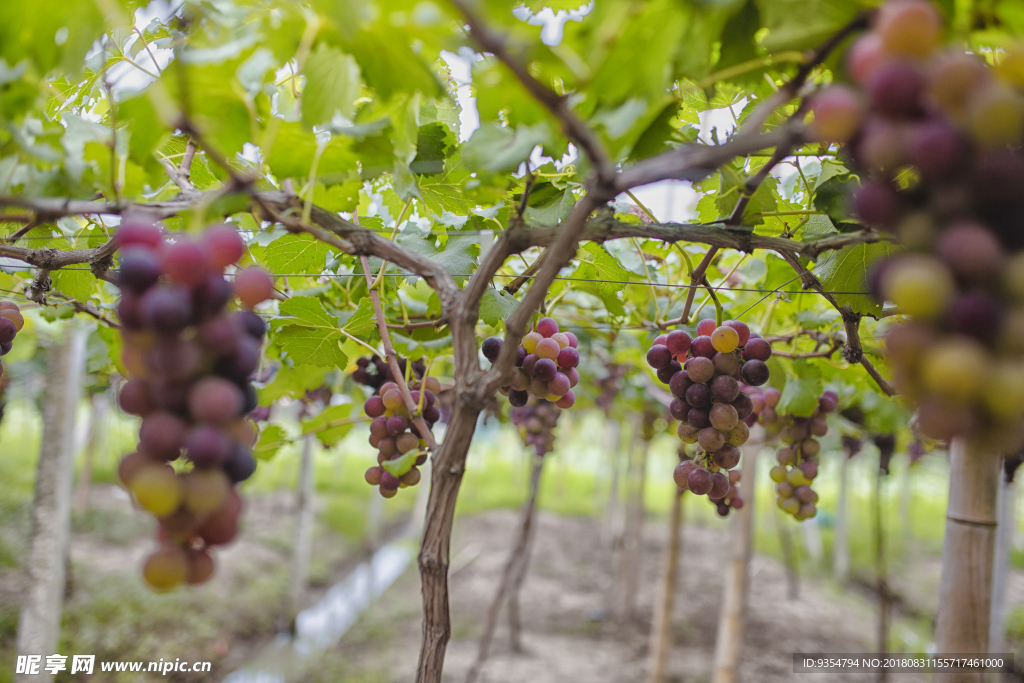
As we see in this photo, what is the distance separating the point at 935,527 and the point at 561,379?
50.9ft

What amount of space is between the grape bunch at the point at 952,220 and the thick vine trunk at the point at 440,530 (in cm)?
59

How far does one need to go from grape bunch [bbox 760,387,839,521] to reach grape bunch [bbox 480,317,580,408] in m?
0.89

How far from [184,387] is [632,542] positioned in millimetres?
5766

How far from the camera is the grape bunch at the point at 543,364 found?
1.24 m

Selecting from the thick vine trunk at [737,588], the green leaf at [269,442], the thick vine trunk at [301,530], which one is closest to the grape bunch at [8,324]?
the green leaf at [269,442]

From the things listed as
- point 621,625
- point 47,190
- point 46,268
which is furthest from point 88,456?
point 47,190

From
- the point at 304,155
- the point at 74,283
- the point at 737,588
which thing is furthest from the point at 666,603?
the point at 304,155

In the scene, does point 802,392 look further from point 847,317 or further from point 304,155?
point 304,155

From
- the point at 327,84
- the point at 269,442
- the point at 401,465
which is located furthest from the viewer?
Answer: the point at 269,442

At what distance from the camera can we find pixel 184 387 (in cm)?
66

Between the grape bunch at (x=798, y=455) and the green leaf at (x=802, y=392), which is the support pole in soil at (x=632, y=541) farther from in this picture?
the green leaf at (x=802, y=392)

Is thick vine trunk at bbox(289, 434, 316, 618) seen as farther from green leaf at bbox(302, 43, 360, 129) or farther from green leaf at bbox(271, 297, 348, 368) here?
green leaf at bbox(302, 43, 360, 129)

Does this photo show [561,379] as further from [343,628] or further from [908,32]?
[343,628]

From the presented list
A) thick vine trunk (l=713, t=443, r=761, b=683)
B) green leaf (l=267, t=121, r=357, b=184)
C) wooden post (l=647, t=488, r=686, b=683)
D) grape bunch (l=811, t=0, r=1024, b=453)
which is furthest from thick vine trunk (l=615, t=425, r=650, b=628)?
grape bunch (l=811, t=0, r=1024, b=453)
